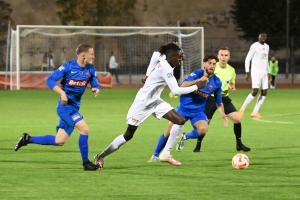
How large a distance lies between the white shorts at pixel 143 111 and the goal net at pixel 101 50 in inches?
877

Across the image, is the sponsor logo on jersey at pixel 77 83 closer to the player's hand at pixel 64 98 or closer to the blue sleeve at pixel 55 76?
the blue sleeve at pixel 55 76

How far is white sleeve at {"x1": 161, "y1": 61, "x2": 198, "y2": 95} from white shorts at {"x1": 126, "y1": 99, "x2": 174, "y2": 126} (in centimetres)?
42

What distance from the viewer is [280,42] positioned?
52.4 meters

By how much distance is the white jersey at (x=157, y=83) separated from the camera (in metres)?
10.8

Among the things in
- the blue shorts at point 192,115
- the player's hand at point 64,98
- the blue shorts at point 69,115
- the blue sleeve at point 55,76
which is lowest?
the blue shorts at point 192,115

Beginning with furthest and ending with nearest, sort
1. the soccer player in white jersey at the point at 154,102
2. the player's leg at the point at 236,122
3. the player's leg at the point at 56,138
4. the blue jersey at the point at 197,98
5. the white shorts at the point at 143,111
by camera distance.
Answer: the player's leg at the point at 236,122 → the blue jersey at the point at 197,98 → the player's leg at the point at 56,138 → the white shorts at the point at 143,111 → the soccer player in white jersey at the point at 154,102

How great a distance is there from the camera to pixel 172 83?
10758mm

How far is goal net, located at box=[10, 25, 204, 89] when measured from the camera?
3572 centimetres

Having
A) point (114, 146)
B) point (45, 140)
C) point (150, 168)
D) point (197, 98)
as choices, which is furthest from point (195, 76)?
point (45, 140)

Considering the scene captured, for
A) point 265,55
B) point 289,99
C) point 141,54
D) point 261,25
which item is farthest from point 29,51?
point 261,25

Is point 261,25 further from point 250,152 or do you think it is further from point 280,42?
point 250,152

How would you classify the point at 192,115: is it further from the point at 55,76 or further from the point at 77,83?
the point at 55,76

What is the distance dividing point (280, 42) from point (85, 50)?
1673 inches

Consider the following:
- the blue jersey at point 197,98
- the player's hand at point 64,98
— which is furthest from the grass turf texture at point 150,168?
the player's hand at point 64,98
